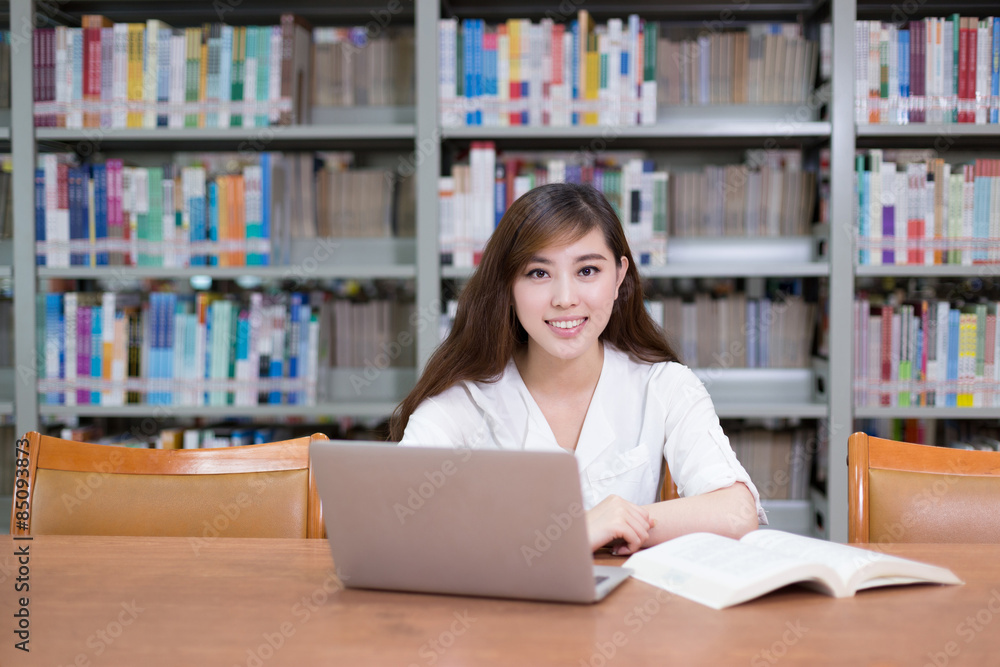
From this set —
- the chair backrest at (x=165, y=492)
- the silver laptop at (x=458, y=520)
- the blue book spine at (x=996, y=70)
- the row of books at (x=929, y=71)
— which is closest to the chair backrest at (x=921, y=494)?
the silver laptop at (x=458, y=520)

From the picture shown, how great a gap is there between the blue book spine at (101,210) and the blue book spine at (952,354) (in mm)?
2560

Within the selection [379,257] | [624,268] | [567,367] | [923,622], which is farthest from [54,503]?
[379,257]

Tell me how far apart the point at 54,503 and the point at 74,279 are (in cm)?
165

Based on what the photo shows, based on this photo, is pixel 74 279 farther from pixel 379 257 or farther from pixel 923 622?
pixel 923 622

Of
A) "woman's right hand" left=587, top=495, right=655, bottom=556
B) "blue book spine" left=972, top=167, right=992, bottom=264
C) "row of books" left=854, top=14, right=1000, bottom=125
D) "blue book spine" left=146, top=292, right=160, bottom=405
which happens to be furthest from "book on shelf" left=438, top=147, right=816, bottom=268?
"woman's right hand" left=587, top=495, right=655, bottom=556

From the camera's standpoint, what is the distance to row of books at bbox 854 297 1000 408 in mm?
2338

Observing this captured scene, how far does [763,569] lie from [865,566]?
119mm

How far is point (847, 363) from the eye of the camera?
2311 millimetres

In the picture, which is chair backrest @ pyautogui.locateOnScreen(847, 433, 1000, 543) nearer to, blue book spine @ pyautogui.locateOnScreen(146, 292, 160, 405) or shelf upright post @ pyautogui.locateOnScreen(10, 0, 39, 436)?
blue book spine @ pyautogui.locateOnScreen(146, 292, 160, 405)

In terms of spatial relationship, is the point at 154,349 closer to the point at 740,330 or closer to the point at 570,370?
the point at 570,370

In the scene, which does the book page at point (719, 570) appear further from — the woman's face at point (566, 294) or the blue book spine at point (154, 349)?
the blue book spine at point (154, 349)

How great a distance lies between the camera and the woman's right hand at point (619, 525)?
3.49 ft

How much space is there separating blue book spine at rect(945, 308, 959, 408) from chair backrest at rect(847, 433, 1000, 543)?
1.22 metres

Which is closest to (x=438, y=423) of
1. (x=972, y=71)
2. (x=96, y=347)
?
(x=96, y=347)
